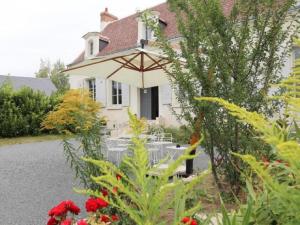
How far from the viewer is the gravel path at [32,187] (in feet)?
18.1

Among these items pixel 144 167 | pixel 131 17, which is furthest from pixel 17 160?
pixel 131 17

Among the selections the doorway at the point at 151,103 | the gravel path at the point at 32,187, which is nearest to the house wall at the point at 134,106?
the doorway at the point at 151,103

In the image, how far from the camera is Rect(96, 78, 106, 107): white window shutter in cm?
2298

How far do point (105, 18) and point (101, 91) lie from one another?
8147 mm

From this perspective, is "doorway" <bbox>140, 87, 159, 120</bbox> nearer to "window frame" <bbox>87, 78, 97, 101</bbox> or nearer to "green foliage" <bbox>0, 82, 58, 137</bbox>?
"window frame" <bbox>87, 78, 97, 101</bbox>

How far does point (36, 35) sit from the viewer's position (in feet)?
249

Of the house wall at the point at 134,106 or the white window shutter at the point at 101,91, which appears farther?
the white window shutter at the point at 101,91

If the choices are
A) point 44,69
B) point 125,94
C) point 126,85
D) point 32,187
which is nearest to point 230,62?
point 32,187

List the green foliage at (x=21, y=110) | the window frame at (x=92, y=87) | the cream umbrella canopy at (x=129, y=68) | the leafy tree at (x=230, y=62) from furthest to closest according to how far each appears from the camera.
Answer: the window frame at (x=92, y=87) → the green foliage at (x=21, y=110) → the cream umbrella canopy at (x=129, y=68) → the leafy tree at (x=230, y=62)

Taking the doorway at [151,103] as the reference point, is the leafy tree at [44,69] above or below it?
above

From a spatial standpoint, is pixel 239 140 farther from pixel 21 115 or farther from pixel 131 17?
pixel 131 17

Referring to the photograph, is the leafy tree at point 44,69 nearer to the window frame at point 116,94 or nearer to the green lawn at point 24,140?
the window frame at point 116,94

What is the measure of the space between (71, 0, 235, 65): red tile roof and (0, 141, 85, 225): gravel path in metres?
11.5

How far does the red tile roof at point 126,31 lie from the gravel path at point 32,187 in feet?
37.9
